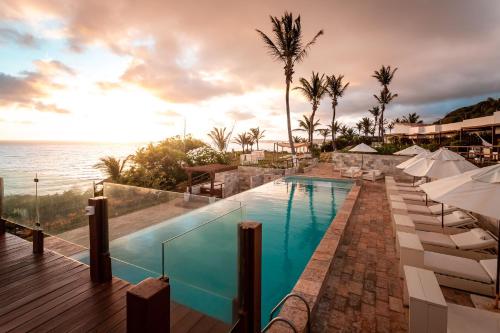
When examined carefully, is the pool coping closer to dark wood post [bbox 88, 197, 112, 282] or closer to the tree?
dark wood post [bbox 88, 197, 112, 282]

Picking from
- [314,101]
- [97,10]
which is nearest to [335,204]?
[97,10]

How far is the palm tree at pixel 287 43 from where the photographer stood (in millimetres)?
17312

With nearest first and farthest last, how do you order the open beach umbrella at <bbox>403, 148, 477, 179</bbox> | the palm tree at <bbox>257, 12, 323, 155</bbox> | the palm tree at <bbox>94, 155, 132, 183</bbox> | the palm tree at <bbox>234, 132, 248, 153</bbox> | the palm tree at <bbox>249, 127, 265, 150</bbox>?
the open beach umbrella at <bbox>403, 148, 477, 179</bbox>
the palm tree at <bbox>94, 155, 132, 183</bbox>
the palm tree at <bbox>257, 12, 323, 155</bbox>
the palm tree at <bbox>234, 132, 248, 153</bbox>
the palm tree at <bbox>249, 127, 265, 150</bbox>

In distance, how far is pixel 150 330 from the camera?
4.46 ft

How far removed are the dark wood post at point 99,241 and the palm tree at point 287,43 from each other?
1754cm

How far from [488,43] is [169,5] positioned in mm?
15834

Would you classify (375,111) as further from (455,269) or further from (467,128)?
(455,269)

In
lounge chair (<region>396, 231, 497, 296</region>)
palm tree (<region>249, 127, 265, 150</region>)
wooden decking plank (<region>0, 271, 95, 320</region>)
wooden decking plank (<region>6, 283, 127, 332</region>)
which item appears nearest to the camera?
wooden decking plank (<region>6, 283, 127, 332</region>)

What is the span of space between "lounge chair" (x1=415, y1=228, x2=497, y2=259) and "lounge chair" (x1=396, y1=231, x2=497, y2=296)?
0.54m

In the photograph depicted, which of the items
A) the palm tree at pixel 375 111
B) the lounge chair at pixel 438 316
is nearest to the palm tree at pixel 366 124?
the palm tree at pixel 375 111

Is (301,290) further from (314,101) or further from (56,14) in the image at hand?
(314,101)

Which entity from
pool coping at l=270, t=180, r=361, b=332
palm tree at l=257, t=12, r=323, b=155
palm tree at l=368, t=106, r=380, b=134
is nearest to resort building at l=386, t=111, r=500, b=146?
palm tree at l=368, t=106, r=380, b=134

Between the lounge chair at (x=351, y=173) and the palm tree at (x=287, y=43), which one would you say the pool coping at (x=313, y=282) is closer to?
the lounge chair at (x=351, y=173)

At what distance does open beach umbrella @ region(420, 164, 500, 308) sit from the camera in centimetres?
257
